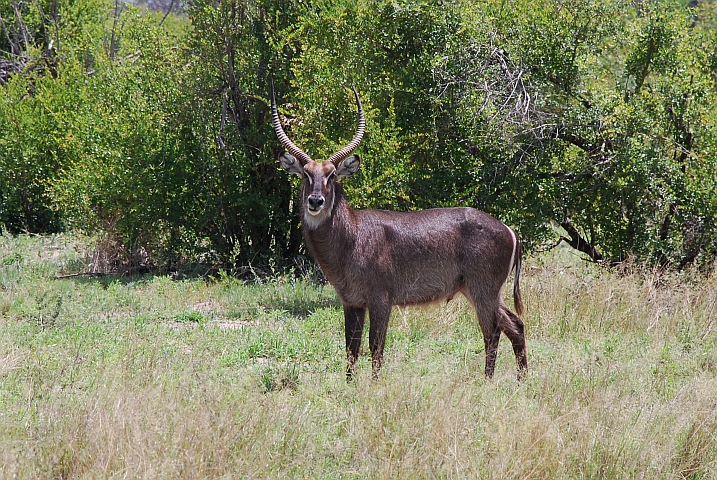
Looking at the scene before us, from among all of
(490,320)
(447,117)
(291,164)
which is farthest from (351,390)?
(447,117)

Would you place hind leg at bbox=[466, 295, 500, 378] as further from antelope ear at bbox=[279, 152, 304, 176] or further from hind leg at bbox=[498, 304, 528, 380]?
antelope ear at bbox=[279, 152, 304, 176]

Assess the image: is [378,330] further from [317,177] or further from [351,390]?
[317,177]

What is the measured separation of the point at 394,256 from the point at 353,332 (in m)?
0.64

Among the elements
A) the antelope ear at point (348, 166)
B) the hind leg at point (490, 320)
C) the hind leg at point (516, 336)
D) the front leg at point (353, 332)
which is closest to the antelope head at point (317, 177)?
the antelope ear at point (348, 166)

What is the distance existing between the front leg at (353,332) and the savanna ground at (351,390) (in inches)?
5.5

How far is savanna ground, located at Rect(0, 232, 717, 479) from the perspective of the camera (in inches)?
174

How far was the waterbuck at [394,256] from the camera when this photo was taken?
626cm

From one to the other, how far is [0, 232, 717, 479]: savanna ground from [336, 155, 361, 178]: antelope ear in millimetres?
1430

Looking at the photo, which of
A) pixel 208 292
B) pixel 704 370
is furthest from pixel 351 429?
pixel 208 292

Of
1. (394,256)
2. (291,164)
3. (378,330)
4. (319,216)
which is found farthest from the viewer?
(291,164)

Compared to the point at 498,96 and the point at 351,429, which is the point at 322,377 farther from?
the point at 498,96

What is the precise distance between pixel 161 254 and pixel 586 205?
5.41 m

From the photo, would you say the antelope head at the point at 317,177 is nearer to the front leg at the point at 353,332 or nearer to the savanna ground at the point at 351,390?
the front leg at the point at 353,332

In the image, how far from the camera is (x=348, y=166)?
6492 millimetres
